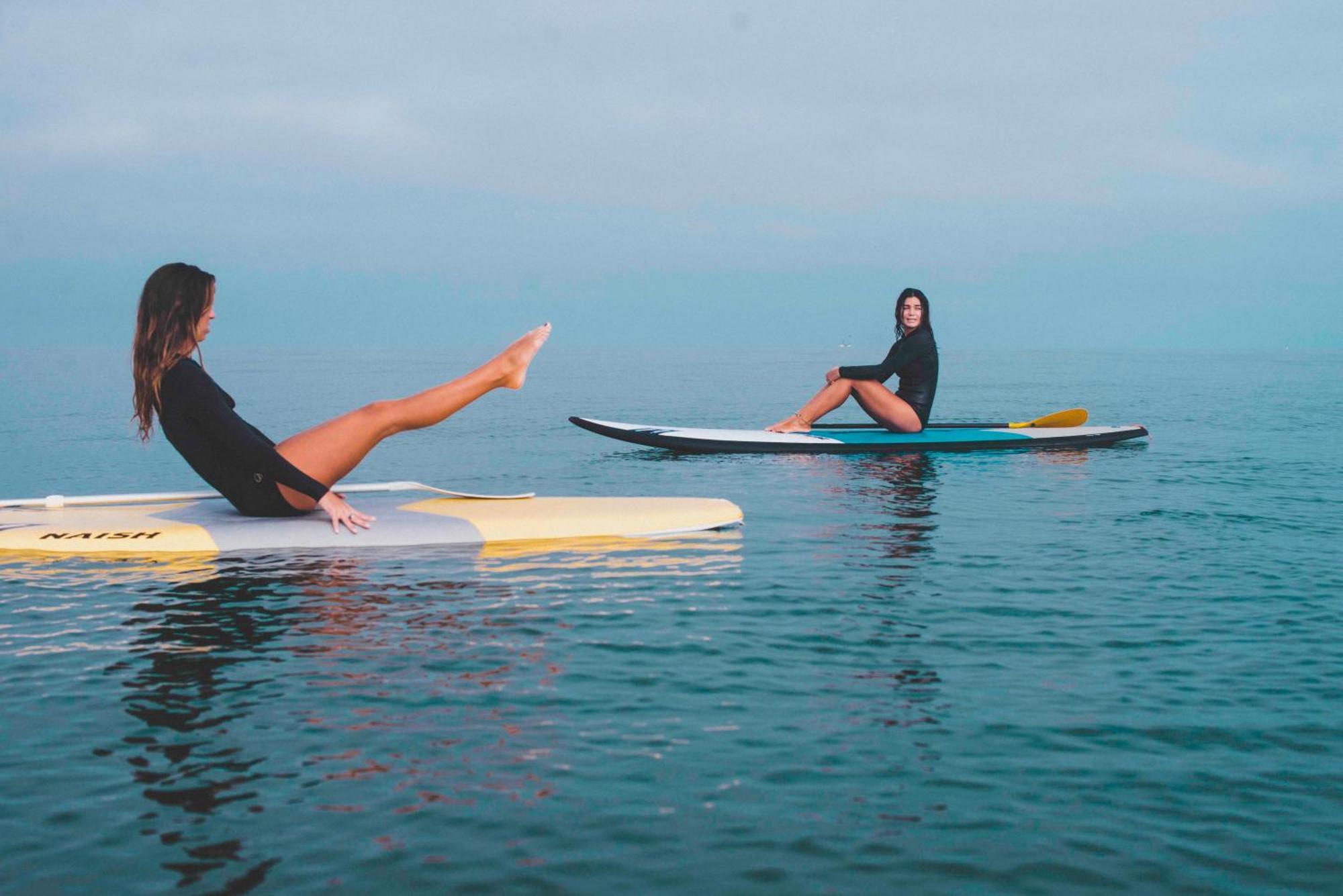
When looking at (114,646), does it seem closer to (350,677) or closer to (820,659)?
(350,677)

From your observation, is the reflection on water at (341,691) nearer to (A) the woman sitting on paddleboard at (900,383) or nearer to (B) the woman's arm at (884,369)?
(B) the woman's arm at (884,369)

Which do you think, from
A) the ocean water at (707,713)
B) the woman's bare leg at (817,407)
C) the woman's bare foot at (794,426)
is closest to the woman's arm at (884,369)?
the woman's bare leg at (817,407)

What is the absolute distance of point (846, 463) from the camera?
47.5 ft

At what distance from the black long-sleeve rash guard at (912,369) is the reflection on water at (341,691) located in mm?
7206

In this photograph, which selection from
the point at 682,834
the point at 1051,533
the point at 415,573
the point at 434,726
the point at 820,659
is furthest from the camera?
the point at 1051,533

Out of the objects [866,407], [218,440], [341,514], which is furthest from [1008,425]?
[218,440]

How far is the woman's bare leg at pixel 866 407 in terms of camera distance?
49.9 ft

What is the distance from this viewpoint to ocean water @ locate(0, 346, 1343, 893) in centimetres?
364

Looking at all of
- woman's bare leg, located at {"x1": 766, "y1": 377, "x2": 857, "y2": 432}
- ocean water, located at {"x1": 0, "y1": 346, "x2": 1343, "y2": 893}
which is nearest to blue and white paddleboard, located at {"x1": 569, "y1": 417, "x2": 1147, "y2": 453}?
woman's bare leg, located at {"x1": 766, "y1": 377, "x2": 857, "y2": 432}

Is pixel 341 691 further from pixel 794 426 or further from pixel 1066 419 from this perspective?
pixel 1066 419

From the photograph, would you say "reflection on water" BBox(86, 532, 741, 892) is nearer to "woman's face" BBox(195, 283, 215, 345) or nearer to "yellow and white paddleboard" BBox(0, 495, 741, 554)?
"yellow and white paddleboard" BBox(0, 495, 741, 554)

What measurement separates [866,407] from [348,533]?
337 inches

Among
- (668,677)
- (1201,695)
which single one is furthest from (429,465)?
(1201,695)

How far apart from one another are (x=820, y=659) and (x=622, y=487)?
23.4 feet
